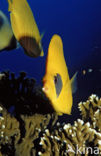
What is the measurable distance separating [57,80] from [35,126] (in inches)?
75.8

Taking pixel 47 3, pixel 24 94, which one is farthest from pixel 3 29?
pixel 47 3

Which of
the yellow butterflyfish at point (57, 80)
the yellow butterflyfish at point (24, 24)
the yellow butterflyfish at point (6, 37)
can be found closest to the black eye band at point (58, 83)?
the yellow butterflyfish at point (57, 80)

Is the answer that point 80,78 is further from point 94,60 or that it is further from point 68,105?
point 68,105

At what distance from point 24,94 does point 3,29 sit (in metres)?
1.76

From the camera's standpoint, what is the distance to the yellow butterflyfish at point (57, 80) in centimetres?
99

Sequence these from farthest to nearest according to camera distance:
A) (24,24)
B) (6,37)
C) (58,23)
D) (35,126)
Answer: (58,23), (35,126), (6,37), (24,24)

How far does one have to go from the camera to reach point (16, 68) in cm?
7994

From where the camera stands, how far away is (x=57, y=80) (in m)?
1.03

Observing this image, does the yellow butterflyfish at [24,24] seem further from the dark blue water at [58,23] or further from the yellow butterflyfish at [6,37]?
the dark blue water at [58,23]

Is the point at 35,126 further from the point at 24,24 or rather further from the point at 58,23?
the point at 58,23

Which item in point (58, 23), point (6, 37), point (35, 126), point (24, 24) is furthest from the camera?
point (58, 23)

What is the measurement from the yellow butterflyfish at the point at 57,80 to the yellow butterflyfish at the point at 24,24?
0.12m

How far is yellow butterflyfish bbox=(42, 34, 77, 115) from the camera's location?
99 centimetres

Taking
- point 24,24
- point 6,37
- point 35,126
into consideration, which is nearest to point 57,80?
point 24,24
